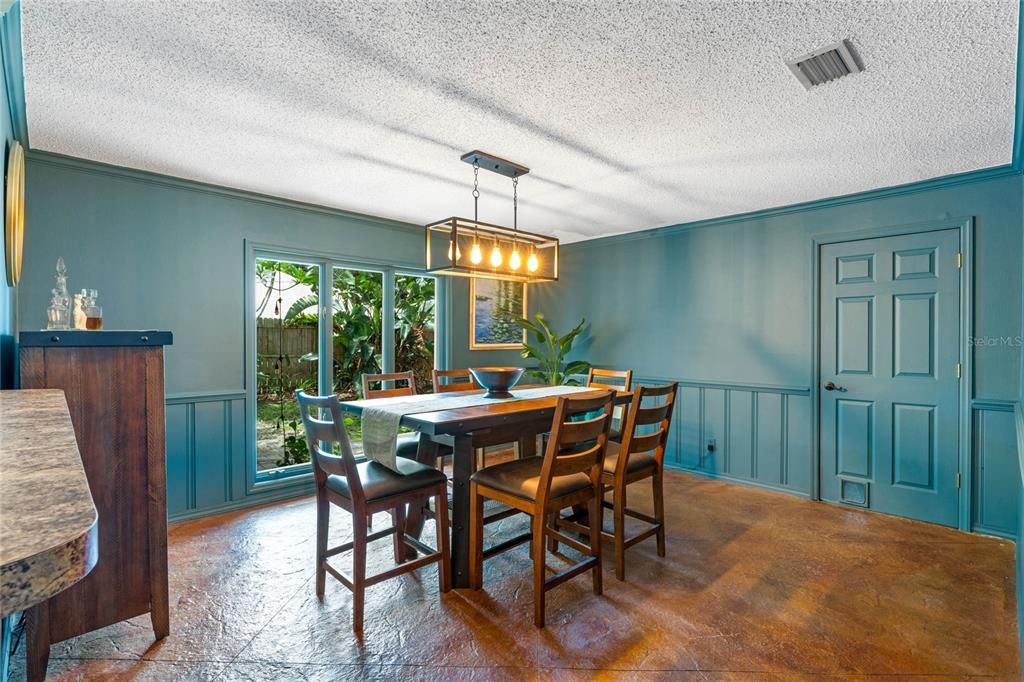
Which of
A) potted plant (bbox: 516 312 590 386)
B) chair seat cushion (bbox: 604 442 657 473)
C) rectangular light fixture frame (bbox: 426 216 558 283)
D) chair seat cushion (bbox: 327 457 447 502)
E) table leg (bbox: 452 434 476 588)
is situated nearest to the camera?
chair seat cushion (bbox: 327 457 447 502)

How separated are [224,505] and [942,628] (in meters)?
4.13

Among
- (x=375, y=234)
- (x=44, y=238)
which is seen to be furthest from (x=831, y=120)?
(x=44, y=238)

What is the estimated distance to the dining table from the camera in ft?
7.98

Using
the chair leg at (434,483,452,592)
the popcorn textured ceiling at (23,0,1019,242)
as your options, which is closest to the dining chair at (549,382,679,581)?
the chair leg at (434,483,452,592)

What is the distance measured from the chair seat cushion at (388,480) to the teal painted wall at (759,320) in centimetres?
293

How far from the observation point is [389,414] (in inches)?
100

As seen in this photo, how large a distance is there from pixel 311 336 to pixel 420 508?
6.61 feet

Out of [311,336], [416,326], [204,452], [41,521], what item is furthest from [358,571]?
[416,326]

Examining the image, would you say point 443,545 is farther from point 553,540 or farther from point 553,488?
point 553,540

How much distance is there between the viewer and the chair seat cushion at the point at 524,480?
234 centimetres

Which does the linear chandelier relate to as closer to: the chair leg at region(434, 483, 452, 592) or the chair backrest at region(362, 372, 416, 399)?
the chair backrest at region(362, 372, 416, 399)

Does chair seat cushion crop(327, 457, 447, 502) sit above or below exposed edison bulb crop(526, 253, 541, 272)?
below

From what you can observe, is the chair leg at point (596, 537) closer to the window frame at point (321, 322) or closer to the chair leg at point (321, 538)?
the chair leg at point (321, 538)

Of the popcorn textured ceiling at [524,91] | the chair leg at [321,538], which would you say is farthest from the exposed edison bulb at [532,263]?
the chair leg at [321,538]
